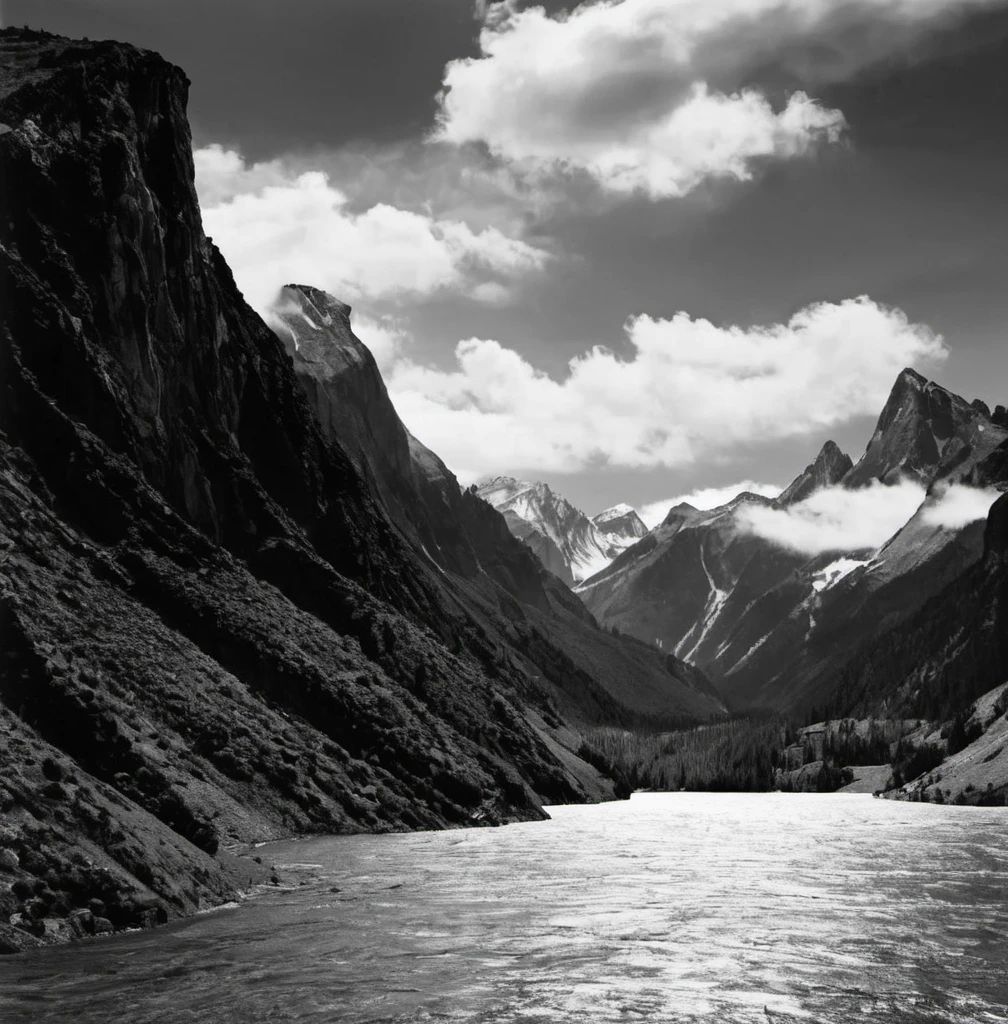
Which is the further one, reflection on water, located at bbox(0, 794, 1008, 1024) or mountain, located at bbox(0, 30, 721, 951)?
mountain, located at bbox(0, 30, 721, 951)

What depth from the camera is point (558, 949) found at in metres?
45.2

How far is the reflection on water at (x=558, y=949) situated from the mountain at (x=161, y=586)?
207 inches

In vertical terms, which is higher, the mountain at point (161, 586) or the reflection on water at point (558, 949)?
the mountain at point (161, 586)

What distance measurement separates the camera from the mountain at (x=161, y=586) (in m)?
53.7

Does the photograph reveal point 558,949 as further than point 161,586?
No

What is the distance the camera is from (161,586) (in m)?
108

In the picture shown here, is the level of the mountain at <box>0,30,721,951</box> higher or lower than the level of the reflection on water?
higher

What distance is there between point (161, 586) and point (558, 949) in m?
A: 72.2

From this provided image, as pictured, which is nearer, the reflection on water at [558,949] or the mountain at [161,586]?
the reflection on water at [558,949]

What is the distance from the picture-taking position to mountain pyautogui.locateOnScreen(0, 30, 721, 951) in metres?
53.7

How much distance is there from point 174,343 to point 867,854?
100 metres

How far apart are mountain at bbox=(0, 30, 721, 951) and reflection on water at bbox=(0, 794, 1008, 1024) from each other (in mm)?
5266

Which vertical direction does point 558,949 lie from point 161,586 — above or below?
below

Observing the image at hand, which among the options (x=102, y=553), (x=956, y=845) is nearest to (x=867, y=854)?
(x=956, y=845)
